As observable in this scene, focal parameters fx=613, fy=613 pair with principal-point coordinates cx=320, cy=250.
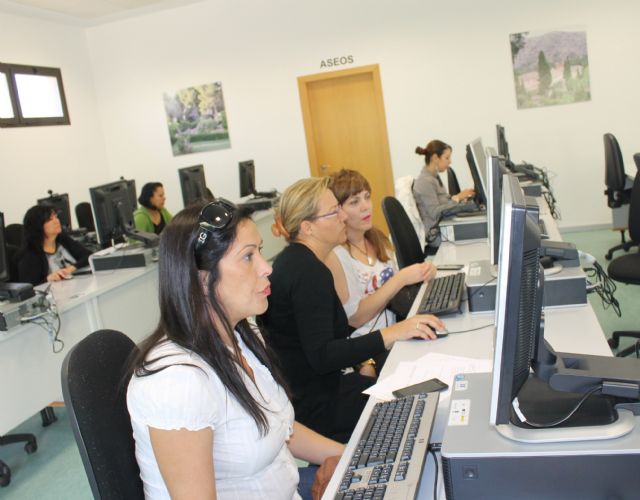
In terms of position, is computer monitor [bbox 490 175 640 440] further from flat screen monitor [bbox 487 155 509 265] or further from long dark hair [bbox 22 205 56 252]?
long dark hair [bbox 22 205 56 252]

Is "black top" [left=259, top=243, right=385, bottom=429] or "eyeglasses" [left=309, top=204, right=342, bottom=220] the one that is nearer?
"black top" [left=259, top=243, right=385, bottom=429]

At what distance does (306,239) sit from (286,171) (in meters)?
5.46

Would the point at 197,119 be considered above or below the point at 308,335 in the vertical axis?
above

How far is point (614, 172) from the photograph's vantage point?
17.0ft

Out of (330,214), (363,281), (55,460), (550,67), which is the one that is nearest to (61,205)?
(55,460)

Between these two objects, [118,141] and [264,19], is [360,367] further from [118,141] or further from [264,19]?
[118,141]

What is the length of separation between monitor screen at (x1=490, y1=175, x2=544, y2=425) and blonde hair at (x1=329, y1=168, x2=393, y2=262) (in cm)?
160

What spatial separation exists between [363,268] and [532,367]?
5.00 ft

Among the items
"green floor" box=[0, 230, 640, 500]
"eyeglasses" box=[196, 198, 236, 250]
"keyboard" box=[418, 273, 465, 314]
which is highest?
"eyeglasses" box=[196, 198, 236, 250]

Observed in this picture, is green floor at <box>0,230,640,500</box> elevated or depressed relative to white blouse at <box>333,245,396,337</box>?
depressed

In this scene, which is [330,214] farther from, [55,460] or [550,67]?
[550,67]

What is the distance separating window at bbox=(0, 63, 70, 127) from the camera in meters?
6.33

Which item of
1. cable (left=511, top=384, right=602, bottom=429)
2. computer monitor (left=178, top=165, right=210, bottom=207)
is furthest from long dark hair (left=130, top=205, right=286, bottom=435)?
computer monitor (left=178, top=165, right=210, bottom=207)

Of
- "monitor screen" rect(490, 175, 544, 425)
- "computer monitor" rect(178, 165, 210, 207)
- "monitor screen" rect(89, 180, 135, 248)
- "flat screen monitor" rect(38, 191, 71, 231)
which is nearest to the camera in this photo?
"monitor screen" rect(490, 175, 544, 425)
